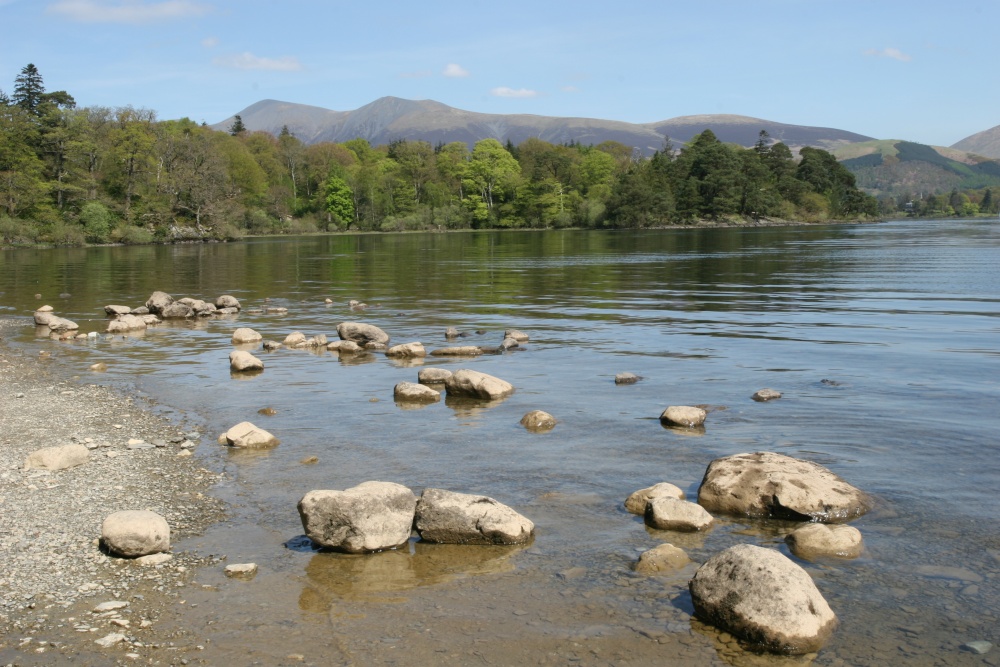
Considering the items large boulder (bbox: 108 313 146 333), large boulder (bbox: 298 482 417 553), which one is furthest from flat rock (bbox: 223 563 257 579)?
large boulder (bbox: 108 313 146 333)

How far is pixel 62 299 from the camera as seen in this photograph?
38.7m

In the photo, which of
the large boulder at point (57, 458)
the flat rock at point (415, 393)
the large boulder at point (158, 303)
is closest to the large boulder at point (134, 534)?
the large boulder at point (57, 458)

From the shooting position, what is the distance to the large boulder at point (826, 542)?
29.3 ft

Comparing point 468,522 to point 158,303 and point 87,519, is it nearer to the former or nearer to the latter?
point 87,519

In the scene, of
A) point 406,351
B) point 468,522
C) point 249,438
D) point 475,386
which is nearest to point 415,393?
point 475,386

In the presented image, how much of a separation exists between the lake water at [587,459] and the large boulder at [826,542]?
0.22 meters

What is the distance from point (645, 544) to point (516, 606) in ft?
→ 6.83

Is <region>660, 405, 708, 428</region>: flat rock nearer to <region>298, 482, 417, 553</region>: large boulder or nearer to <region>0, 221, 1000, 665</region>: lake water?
<region>0, 221, 1000, 665</region>: lake water

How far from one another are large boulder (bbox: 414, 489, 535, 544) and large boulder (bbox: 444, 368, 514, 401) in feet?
23.1

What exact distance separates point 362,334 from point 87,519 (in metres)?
14.7

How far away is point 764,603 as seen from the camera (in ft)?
23.8

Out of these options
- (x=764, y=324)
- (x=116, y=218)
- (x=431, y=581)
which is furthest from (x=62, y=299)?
(x=116, y=218)

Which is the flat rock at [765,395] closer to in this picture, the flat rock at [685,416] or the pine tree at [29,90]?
the flat rock at [685,416]

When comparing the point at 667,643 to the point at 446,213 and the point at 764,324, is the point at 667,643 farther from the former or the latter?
the point at 446,213
